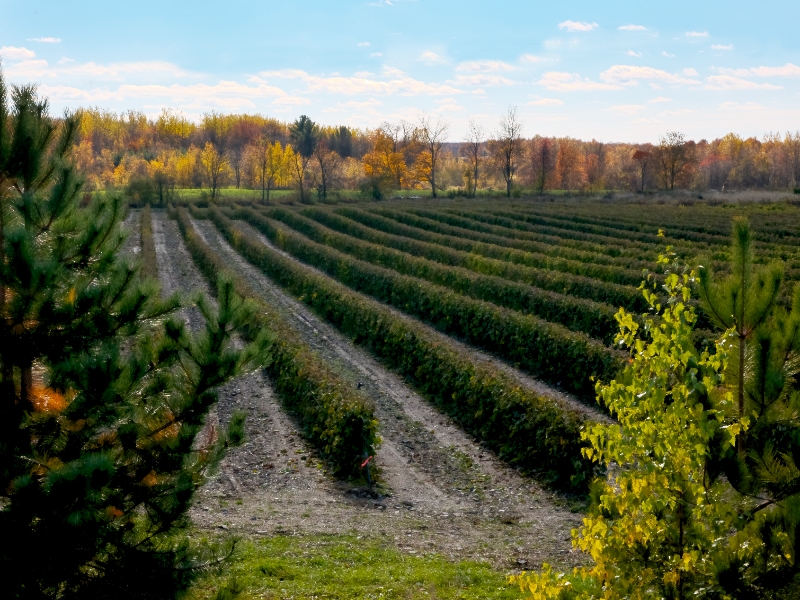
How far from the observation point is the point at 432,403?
15.9 m

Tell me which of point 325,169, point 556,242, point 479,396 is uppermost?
point 325,169

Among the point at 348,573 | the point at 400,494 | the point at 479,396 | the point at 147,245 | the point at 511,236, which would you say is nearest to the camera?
the point at 348,573

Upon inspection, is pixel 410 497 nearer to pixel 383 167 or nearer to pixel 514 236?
pixel 514 236

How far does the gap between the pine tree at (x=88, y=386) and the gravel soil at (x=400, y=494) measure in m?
4.16

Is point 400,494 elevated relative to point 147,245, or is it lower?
lower

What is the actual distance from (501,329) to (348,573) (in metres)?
12.1

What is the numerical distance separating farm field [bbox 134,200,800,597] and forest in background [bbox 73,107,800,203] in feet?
138

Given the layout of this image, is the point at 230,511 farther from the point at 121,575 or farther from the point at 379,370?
the point at 379,370

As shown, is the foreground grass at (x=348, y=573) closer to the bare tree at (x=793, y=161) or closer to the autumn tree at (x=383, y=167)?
the autumn tree at (x=383, y=167)

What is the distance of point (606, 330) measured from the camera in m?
19.0

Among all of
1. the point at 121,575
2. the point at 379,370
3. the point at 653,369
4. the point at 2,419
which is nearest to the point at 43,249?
the point at 2,419

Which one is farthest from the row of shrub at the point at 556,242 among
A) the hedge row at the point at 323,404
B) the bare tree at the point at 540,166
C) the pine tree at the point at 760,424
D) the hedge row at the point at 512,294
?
the bare tree at the point at 540,166

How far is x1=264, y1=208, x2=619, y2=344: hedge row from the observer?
19188mm

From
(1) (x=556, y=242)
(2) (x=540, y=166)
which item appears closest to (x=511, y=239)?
(1) (x=556, y=242)
